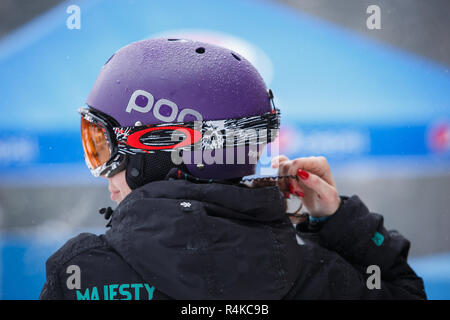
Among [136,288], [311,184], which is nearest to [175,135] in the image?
[136,288]

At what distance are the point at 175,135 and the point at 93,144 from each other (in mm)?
291

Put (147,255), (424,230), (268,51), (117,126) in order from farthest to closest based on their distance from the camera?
(424,230) → (268,51) → (117,126) → (147,255)

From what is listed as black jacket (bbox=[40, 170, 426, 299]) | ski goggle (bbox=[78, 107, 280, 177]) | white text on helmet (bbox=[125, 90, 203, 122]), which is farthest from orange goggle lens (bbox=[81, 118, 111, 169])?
black jacket (bbox=[40, 170, 426, 299])

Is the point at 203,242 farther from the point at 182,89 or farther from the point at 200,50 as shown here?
the point at 200,50

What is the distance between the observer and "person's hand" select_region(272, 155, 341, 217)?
1118 mm

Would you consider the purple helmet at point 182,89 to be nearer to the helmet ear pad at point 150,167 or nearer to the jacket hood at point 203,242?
the helmet ear pad at point 150,167

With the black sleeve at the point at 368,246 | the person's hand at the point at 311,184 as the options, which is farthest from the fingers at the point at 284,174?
the black sleeve at the point at 368,246

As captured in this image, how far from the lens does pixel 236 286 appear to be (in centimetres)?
75

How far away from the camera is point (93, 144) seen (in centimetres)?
108

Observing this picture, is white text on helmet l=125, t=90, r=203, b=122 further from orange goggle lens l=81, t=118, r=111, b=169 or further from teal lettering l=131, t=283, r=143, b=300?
teal lettering l=131, t=283, r=143, b=300

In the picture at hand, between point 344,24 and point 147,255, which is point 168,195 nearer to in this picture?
point 147,255

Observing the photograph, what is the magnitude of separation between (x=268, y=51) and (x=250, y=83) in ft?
5.94

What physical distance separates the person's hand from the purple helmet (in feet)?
0.72

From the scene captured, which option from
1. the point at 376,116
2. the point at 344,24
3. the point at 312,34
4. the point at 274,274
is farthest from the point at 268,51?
the point at 274,274
